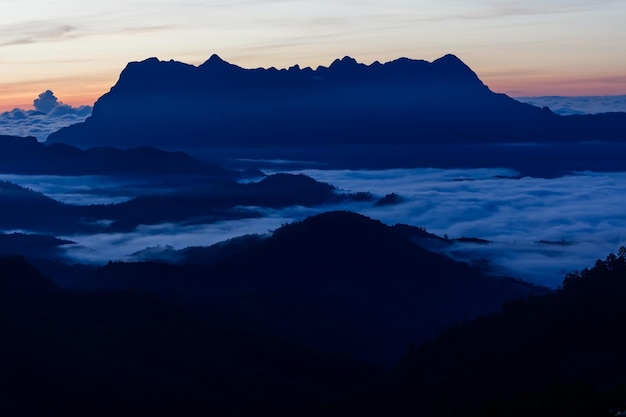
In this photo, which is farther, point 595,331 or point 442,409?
point 595,331

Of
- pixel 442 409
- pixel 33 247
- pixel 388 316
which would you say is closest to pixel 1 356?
pixel 442 409

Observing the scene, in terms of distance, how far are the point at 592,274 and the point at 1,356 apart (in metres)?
46.9

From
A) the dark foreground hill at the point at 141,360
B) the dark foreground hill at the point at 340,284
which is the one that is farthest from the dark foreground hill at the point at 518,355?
the dark foreground hill at the point at 340,284

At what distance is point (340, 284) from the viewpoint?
446 ft

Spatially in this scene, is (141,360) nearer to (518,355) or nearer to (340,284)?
(518,355)

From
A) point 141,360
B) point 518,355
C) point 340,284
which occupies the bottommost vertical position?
point 340,284

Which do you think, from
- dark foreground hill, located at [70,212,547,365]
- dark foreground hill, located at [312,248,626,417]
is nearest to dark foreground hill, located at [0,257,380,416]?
dark foreground hill, located at [312,248,626,417]

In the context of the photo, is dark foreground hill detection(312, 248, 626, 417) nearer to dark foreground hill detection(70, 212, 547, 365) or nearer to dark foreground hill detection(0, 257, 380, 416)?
dark foreground hill detection(0, 257, 380, 416)

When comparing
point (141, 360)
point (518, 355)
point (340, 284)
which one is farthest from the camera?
point (340, 284)

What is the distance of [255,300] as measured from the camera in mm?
114812

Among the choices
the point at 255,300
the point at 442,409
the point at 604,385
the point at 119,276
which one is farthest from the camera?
the point at 119,276

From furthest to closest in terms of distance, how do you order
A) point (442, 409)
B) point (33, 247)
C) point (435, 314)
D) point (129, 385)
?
point (33, 247) < point (435, 314) < point (129, 385) < point (442, 409)

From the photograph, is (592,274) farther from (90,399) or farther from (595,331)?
(90,399)

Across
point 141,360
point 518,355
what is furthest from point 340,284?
point 518,355
